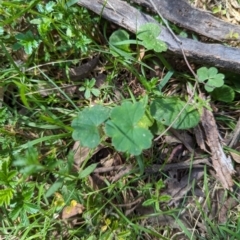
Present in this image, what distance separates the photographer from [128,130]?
1816 millimetres

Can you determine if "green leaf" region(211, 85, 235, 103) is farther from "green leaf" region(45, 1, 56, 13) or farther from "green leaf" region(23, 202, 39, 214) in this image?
"green leaf" region(23, 202, 39, 214)

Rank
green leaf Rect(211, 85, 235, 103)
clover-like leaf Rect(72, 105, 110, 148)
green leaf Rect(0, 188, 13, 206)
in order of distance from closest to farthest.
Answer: clover-like leaf Rect(72, 105, 110, 148) < green leaf Rect(0, 188, 13, 206) < green leaf Rect(211, 85, 235, 103)

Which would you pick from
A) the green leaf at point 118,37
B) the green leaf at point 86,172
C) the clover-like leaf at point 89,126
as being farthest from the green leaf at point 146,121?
the green leaf at point 118,37

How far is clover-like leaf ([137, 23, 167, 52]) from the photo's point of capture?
6.41 feet

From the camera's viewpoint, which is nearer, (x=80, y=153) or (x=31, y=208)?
(x=31, y=208)

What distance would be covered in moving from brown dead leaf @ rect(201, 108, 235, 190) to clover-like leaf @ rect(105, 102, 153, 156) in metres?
0.36

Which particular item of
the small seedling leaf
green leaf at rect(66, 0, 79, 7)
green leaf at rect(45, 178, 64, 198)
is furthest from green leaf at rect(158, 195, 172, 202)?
green leaf at rect(66, 0, 79, 7)

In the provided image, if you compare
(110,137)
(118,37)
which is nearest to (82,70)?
(118,37)

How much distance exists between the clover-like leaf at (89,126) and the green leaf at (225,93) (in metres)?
0.56

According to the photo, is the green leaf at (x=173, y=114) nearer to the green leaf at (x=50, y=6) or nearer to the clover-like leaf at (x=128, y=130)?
the clover-like leaf at (x=128, y=130)

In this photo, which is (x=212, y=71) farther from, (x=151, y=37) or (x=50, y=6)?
(x=50, y=6)

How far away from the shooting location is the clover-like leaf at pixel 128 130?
1.79 meters

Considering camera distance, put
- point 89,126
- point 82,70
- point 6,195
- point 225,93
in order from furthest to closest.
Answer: point 82,70, point 225,93, point 6,195, point 89,126

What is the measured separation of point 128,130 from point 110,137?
7.7 inches
